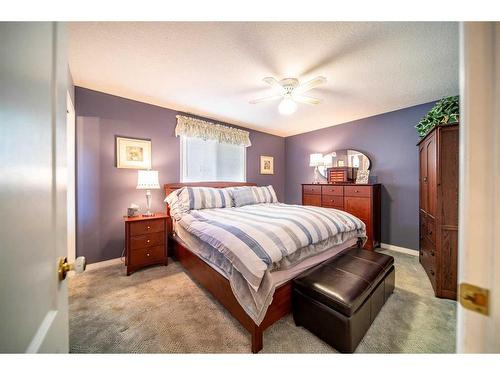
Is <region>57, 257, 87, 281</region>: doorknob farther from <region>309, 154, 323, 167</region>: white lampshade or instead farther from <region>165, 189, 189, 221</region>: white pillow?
<region>309, 154, 323, 167</region>: white lampshade

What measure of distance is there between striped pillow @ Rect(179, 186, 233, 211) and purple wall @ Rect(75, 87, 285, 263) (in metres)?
0.65

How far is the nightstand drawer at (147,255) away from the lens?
239 cm

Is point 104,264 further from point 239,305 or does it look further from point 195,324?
point 239,305

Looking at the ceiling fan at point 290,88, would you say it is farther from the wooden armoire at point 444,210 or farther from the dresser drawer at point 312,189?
the dresser drawer at point 312,189

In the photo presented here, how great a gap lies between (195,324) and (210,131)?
2.99 meters

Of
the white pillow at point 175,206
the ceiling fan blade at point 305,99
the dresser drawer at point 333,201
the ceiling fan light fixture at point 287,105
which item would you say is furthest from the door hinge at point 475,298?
the dresser drawer at point 333,201

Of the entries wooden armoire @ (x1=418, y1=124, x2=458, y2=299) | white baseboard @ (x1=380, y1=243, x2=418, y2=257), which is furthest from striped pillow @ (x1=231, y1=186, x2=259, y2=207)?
white baseboard @ (x1=380, y1=243, x2=418, y2=257)

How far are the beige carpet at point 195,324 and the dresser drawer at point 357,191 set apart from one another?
1373 mm

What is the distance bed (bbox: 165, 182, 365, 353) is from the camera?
1.31 metres

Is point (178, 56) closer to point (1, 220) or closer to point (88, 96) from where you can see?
point (88, 96)

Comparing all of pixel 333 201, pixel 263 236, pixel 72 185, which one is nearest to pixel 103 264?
pixel 72 185

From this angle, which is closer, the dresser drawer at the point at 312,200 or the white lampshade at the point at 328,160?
the dresser drawer at the point at 312,200

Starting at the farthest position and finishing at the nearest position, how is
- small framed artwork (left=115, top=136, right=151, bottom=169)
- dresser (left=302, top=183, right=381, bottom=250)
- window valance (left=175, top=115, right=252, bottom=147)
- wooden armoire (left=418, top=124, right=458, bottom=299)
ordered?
window valance (left=175, top=115, right=252, bottom=147), dresser (left=302, top=183, right=381, bottom=250), small framed artwork (left=115, top=136, right=151, bottom=169), wooden armoire (left=418, top=124, right=458, bottom=299)

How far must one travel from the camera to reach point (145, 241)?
249 centimetres
